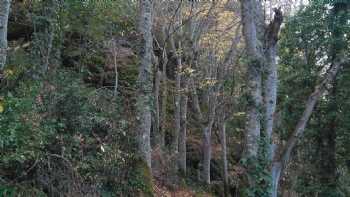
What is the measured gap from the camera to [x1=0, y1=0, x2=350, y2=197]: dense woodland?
617 cm

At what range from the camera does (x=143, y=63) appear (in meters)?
8.55

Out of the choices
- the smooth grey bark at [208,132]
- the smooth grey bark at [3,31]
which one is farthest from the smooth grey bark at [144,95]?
the smooth grey bark at [208,132]

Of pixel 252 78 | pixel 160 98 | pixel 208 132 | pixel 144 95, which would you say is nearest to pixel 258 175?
pixel 252 78

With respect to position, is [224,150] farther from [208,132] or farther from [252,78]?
[252,78]

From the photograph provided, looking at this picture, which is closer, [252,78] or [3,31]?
[3,31]

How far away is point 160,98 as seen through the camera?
17578 millimetres

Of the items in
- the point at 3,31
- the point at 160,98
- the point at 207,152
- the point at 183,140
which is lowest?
→ the point at 207,152

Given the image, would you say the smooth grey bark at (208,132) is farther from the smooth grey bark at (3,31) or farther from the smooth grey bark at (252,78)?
the smooth grey bark at (3,31)

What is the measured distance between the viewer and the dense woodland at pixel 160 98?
6.17m

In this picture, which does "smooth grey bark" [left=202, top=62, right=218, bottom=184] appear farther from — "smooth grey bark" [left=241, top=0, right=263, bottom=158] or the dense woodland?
"smooth grey bark" [left=241, top=0, right=263, bottom=158]

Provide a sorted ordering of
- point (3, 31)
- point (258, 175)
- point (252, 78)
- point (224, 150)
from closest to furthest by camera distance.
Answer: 1. point (3, 31)
2. point (258, 175)
3. point (252, 78)
4. point (224, 150)

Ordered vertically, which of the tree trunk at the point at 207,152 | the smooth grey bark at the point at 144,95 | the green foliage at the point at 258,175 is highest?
the smooth grey bark at the point at 144,95

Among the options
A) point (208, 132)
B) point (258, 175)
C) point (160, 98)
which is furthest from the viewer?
point (160, 98)

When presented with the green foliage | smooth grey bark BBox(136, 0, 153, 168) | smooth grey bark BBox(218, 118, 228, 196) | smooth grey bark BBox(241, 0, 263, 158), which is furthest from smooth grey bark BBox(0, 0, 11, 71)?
smooth grey bark BBox(218, 118, 228, 196)
